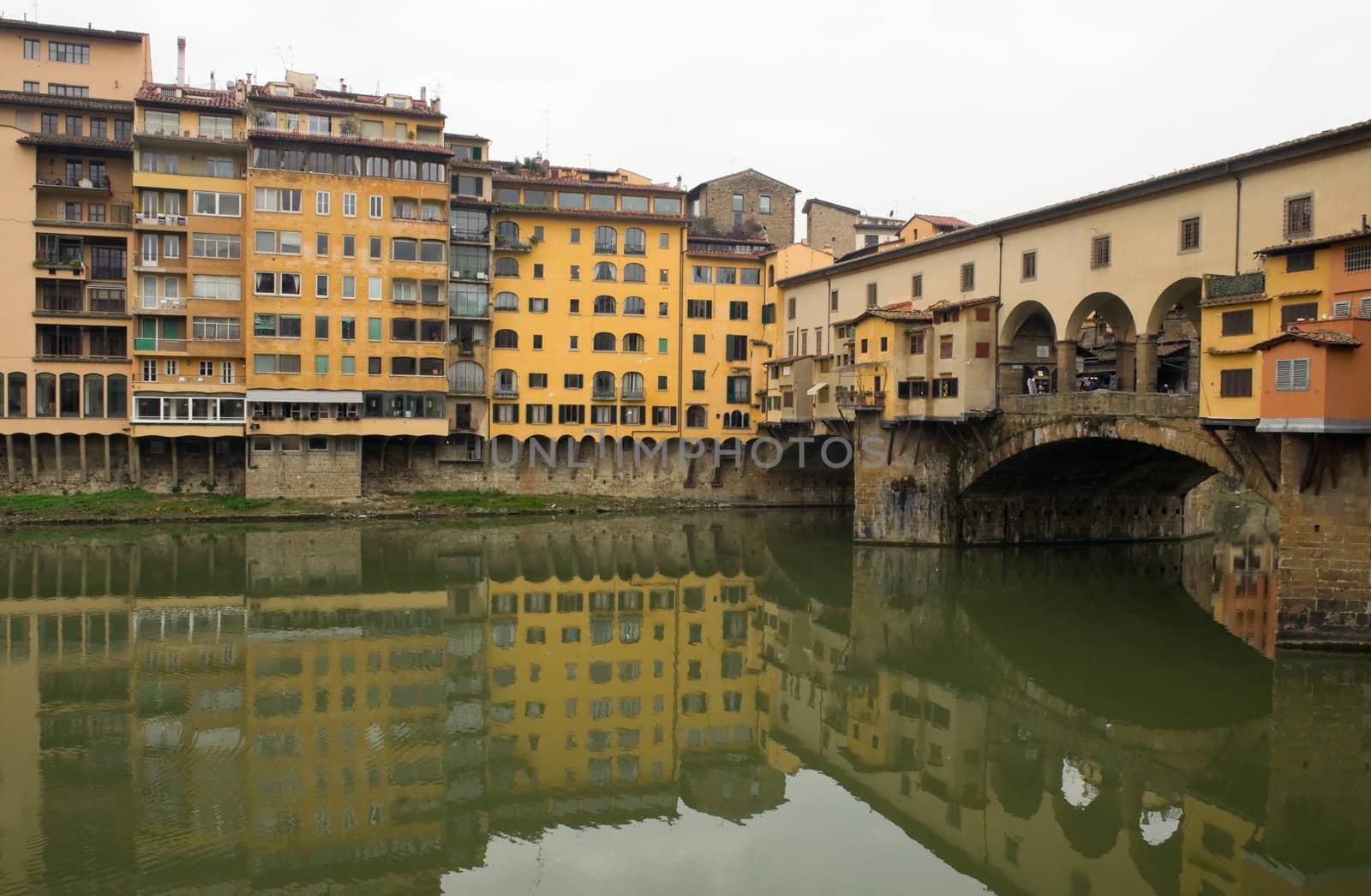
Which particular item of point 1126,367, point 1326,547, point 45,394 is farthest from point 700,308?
point 1326,547

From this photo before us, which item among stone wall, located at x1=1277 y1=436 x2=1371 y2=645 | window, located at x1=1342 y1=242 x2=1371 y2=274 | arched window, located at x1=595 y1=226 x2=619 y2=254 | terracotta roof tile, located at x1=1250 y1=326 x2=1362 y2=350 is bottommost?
stone wall, located at x1=1277 y1=436 x2=1371 y2=645

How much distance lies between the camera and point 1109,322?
36250mm

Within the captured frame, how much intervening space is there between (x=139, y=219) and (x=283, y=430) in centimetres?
1091

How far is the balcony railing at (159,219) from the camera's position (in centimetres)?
4762

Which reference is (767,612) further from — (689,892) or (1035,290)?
(689,892)

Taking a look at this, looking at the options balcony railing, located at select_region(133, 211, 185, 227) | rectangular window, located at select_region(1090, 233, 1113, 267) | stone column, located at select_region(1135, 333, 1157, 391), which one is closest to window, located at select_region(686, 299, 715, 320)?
balcony railing, located at select_region(133, 211, 185, 227)

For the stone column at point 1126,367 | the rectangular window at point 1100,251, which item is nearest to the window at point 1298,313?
the rectangular window at point 1100,251

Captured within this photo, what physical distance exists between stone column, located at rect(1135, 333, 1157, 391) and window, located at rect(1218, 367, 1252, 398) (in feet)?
15.4

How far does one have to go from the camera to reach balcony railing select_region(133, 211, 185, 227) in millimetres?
47625

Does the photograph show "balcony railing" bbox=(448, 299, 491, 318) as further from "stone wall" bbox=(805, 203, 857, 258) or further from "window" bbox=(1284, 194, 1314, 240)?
"window" bbox=(1284, 194, 1314, 240)

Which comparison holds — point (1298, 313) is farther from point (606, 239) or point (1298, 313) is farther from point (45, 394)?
point (45, 394)

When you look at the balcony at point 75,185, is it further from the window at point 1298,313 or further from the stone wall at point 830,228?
the window at point 1298,313

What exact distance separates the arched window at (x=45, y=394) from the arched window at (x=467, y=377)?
16744 mm

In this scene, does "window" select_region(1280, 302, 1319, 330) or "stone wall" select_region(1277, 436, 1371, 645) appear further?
"window" select_region(1280, 302, 1319, 330)
